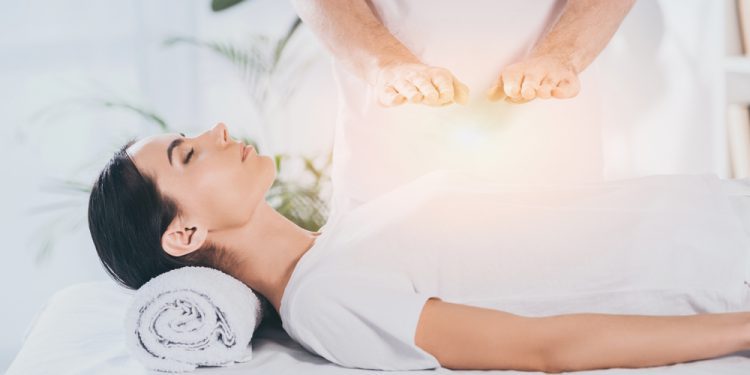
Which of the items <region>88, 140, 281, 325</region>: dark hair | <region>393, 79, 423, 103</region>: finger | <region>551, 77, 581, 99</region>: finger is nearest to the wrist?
<region>551, 77, 581, 99</region>: finger

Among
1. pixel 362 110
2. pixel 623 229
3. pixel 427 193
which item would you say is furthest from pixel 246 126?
pixel 623 229

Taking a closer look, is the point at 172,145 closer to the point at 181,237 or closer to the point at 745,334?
the point at 181,237

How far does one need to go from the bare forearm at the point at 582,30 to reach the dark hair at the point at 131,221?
0.78m

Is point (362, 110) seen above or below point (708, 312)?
above

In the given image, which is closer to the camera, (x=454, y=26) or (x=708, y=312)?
(x=708, y=312)

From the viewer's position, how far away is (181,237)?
1622mm

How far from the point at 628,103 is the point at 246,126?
51.1 inches

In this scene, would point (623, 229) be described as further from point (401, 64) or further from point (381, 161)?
point (381, 161)

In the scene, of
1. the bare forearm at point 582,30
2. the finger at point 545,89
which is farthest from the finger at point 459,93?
the bare forearm at point 582,30

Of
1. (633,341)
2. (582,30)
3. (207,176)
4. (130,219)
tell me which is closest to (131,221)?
(130,219)

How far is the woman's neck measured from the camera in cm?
166

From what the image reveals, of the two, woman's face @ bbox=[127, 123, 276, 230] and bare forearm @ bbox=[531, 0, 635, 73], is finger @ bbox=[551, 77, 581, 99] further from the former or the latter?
woman's face @ bbox=[127, 123, 276, 230]

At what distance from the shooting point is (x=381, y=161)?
2.07 meters

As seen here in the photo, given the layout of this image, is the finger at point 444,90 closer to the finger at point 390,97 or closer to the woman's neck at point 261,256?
the finger at point 390,97
